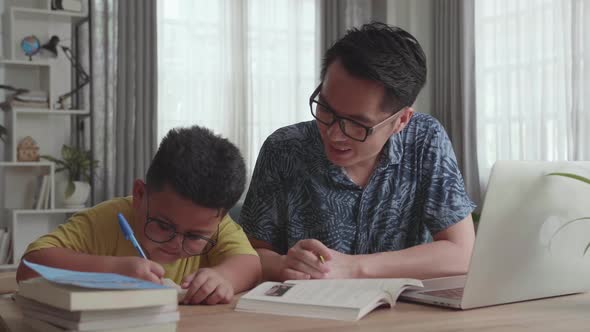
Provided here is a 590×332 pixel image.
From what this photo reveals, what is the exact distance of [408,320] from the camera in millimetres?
1050

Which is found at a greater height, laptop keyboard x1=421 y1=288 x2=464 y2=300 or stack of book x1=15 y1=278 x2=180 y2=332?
stack of book x1=15 y1=278 x2=180 y2=332

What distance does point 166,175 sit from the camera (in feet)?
4.34

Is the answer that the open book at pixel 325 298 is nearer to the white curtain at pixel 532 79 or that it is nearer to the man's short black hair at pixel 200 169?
the man's short black hair at pixel 200 169

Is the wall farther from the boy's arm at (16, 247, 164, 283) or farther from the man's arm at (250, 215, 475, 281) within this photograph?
the boy's arm at (16, 247, 164, 283)

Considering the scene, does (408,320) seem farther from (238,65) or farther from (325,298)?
(238,65)

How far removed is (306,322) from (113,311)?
1.03ft

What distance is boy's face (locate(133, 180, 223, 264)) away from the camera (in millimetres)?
1288

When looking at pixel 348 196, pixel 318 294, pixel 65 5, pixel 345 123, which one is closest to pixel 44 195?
pixel 65 5

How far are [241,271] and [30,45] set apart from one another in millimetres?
3503

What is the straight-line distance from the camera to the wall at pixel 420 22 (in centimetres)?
542

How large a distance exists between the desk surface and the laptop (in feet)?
0.11

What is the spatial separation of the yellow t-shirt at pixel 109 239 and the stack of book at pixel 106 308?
0.53 metres

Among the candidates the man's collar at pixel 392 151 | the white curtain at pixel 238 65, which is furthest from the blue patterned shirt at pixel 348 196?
the white curtain at pixel 238 65

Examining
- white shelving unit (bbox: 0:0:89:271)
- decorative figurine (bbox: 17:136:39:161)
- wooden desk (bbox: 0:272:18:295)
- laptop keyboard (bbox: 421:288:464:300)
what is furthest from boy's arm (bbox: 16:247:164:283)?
decorative figurine (bbox: 17:136:39:161)
